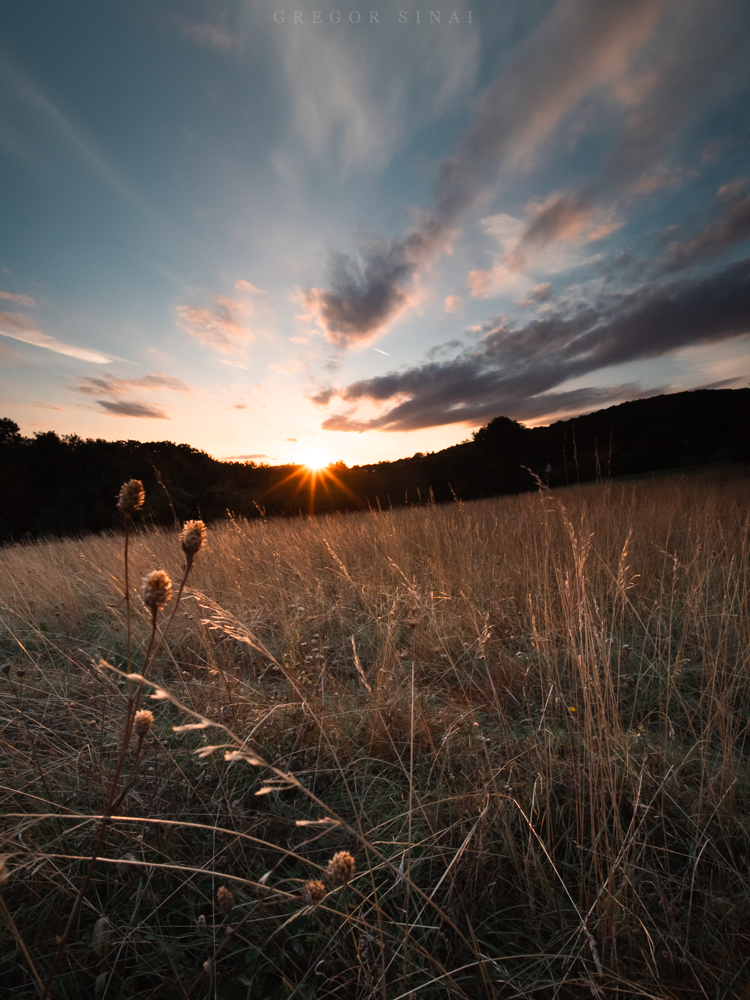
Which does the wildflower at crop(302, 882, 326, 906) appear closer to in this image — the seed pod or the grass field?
the grass field

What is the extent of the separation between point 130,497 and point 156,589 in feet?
0.86

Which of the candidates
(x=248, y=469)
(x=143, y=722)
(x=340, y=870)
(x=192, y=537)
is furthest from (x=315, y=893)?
(x=248, y=469)

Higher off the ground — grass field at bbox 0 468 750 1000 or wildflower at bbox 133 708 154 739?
wildflower at bbox 133 708 154 739

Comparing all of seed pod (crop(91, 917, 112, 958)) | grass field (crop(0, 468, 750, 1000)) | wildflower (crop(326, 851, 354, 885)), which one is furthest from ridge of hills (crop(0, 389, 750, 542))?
wildflower (crop(326, 851, 354, 885))

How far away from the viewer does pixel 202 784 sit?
5.24ft

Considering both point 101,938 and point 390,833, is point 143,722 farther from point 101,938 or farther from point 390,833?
point 390,833

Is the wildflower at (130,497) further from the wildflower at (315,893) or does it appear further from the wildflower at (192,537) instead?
the wildflower at (315,893)

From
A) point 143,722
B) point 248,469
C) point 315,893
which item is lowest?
point 315,893

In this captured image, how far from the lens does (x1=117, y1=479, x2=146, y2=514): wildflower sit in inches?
35.4

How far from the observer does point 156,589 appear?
2.64 ft

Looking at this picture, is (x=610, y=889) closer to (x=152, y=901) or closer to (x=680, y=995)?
(x=680, y=995)

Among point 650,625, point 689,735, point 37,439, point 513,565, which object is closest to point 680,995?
point 689,735

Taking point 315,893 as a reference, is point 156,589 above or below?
above

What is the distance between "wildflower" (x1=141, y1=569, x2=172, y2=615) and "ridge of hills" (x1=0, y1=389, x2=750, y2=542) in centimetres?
1669
